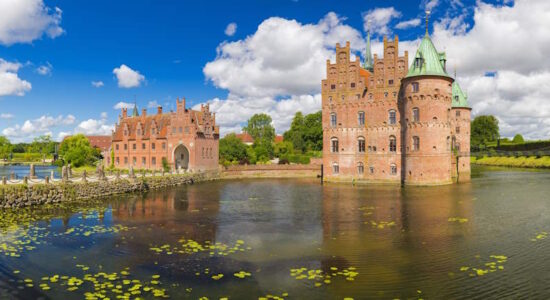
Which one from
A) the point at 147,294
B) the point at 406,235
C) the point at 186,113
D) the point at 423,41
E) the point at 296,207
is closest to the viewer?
the point at 147,294

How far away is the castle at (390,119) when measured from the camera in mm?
41281

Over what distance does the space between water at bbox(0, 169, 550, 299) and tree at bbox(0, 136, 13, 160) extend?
123 m

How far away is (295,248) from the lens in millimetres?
15812

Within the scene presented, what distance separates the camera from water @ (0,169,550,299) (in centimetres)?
1113

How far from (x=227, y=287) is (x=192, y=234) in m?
7.76

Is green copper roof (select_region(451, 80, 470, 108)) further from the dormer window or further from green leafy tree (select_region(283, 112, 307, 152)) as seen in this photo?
green leafy tree (select_region(283, 112, 307, 152))

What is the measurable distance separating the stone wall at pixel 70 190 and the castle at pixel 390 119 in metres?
22.1

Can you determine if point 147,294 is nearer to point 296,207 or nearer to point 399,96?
point 296,207

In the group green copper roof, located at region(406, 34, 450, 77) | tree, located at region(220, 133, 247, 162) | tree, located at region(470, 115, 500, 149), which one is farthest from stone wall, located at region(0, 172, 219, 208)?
tree, located at region(470, 115, 500, 149)

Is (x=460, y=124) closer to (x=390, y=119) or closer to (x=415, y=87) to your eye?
(x=390, y=119)

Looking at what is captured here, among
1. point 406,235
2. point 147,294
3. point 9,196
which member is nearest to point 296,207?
point 406,235

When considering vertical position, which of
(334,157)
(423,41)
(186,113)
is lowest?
(334,157)

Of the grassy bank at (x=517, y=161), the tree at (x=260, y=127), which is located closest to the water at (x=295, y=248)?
the grassy bank at (x=517, y=161)

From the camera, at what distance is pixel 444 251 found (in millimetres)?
15172
